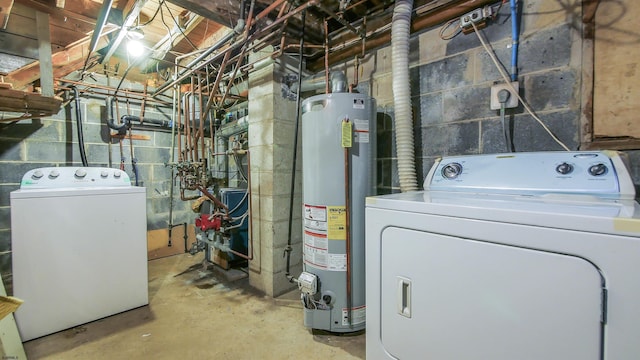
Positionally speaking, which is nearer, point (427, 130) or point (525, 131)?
point (525, 131)

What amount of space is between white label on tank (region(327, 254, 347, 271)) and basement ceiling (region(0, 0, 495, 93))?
4.93 ft

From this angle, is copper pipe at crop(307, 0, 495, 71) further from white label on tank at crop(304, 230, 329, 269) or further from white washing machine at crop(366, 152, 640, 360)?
white label on tank at crop(304, 230, 329, 269)

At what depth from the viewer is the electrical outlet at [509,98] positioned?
1.38 meters

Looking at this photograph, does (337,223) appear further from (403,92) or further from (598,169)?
(598,169)

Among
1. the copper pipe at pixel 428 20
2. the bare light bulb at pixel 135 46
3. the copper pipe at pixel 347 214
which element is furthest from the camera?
the bare light bulb at pixel 135 46

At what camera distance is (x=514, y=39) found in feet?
4.48

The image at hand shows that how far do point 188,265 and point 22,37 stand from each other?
2.61m

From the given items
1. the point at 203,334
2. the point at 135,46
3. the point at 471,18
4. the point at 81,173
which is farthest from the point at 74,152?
the point at 471,18

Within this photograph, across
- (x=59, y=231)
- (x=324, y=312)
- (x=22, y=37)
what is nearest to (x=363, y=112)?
(x=324, y=312)

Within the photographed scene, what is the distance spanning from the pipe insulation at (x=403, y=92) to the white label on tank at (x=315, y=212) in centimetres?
51

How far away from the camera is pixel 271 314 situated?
1.99 metres

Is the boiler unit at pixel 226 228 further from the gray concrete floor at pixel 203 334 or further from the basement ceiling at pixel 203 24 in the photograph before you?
the basement ceiling at pixel 203 24

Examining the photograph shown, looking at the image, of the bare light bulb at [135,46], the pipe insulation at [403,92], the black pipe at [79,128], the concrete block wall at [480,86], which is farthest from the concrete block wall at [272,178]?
the black pipe at [79,128]

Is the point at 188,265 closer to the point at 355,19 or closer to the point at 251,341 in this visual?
the point at 251,341
